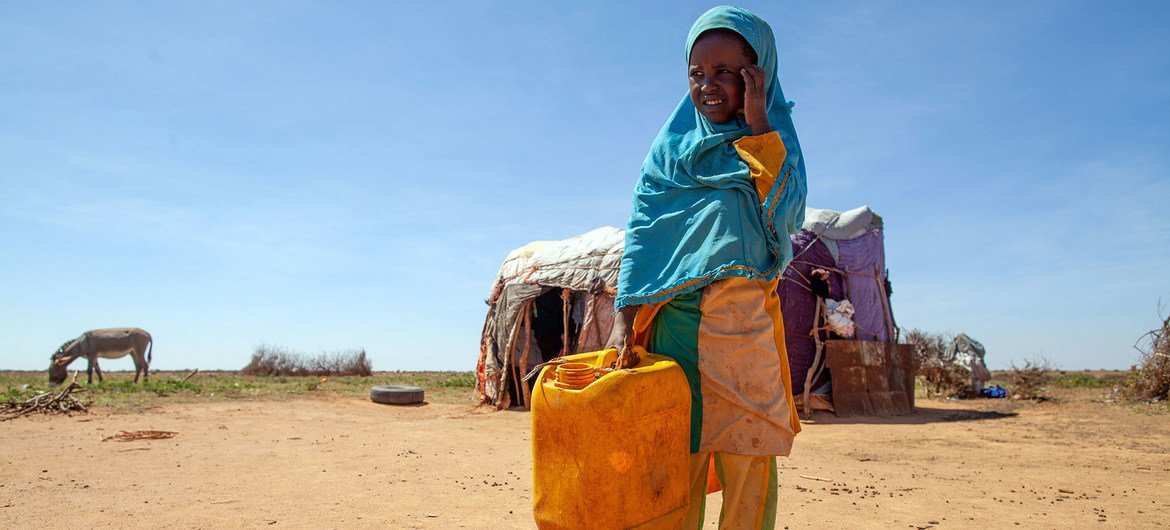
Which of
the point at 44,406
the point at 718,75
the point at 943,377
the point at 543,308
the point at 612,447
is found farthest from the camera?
the point at 943,377

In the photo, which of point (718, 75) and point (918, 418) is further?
point (918, 418)

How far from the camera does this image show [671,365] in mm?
1789

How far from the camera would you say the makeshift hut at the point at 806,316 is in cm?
950

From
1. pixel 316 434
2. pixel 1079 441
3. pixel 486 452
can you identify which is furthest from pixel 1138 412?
pixel 316 434

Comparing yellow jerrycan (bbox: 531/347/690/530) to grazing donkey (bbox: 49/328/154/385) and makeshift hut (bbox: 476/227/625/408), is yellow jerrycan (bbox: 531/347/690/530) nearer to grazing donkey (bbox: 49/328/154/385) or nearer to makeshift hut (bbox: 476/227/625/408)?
makeshift hut (bbox: 476/227/625/408)

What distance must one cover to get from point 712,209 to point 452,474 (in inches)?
128

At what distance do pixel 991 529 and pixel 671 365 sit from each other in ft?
7.59

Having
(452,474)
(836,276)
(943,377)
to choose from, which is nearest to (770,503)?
(452,474)

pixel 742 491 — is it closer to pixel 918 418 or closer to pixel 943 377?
pixel 918 418

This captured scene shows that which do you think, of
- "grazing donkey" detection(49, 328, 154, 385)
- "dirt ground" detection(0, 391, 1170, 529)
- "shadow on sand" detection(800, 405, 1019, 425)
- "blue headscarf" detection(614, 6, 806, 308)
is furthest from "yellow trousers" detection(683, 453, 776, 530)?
"grazing donkey" detection(49, 328, 154, 385)

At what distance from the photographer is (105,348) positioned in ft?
62.4

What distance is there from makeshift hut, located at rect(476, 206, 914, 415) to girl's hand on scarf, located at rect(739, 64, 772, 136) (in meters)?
7.36

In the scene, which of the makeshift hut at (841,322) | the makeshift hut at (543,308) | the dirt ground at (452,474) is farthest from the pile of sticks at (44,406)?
the makeshift hut at (841,322)

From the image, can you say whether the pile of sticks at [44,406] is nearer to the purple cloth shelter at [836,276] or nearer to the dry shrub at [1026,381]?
the purple cloth shelter at [836,276]
